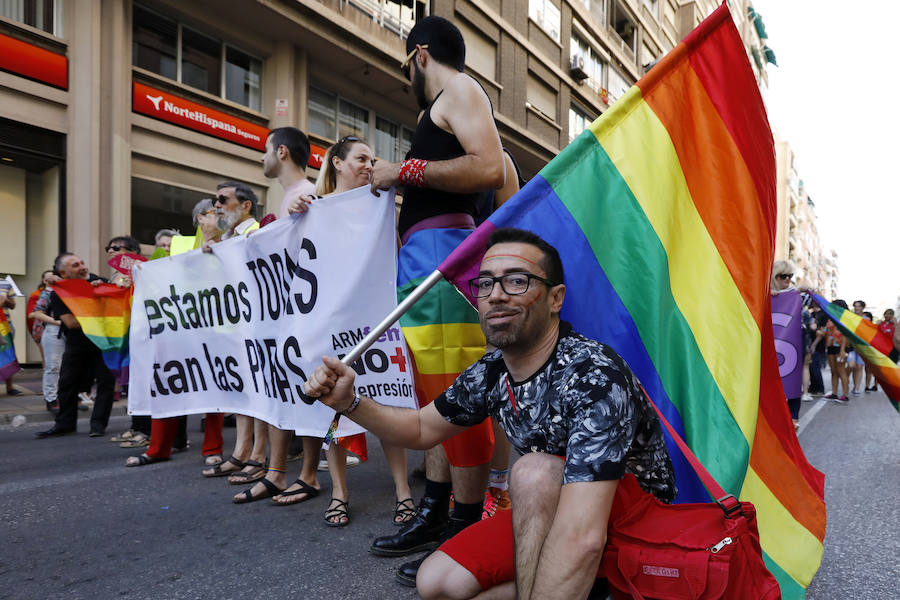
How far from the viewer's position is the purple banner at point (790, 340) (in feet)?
17.2

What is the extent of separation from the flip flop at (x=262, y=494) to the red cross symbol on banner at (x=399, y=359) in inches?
49.2

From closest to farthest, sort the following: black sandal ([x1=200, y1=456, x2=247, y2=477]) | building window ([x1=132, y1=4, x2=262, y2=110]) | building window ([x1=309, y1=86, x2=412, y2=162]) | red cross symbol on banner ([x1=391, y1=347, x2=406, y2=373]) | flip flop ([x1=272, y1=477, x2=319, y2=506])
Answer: red cross symbol on banner ([x1=391, y1=347, x2=406, y2=373]), flip flop ([x1=272, y1=477, x2=319, y2=506]), black sandal ([x1=200, y1=456, x2=247, y2=477]), building window ([x1=132, y1=4, x2=262, y2=110]), building window ([x1=309, y1=86, x2=412, y2=162])

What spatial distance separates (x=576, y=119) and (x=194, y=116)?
17.2 m

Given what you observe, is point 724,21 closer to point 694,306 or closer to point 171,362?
point 694,306

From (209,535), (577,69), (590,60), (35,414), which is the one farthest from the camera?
(590,60)

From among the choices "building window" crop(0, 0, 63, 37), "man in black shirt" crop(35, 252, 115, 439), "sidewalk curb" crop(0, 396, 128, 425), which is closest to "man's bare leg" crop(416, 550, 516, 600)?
Result: "man in black shirt" crop(35, 252, 115, 439)

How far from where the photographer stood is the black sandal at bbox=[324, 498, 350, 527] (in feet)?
9.82

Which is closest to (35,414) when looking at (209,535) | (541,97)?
(209,535)

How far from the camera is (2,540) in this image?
2812 mm

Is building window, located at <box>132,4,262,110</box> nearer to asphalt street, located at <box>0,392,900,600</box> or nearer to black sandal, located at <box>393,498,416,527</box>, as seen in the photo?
asphalt street, located at <box>0,392,900,600</box>

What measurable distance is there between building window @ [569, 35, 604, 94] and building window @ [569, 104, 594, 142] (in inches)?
46.3

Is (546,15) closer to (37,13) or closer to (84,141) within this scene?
(37,13)

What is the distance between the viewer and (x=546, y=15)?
2177cm

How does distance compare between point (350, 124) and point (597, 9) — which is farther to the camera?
point (597, 9)
